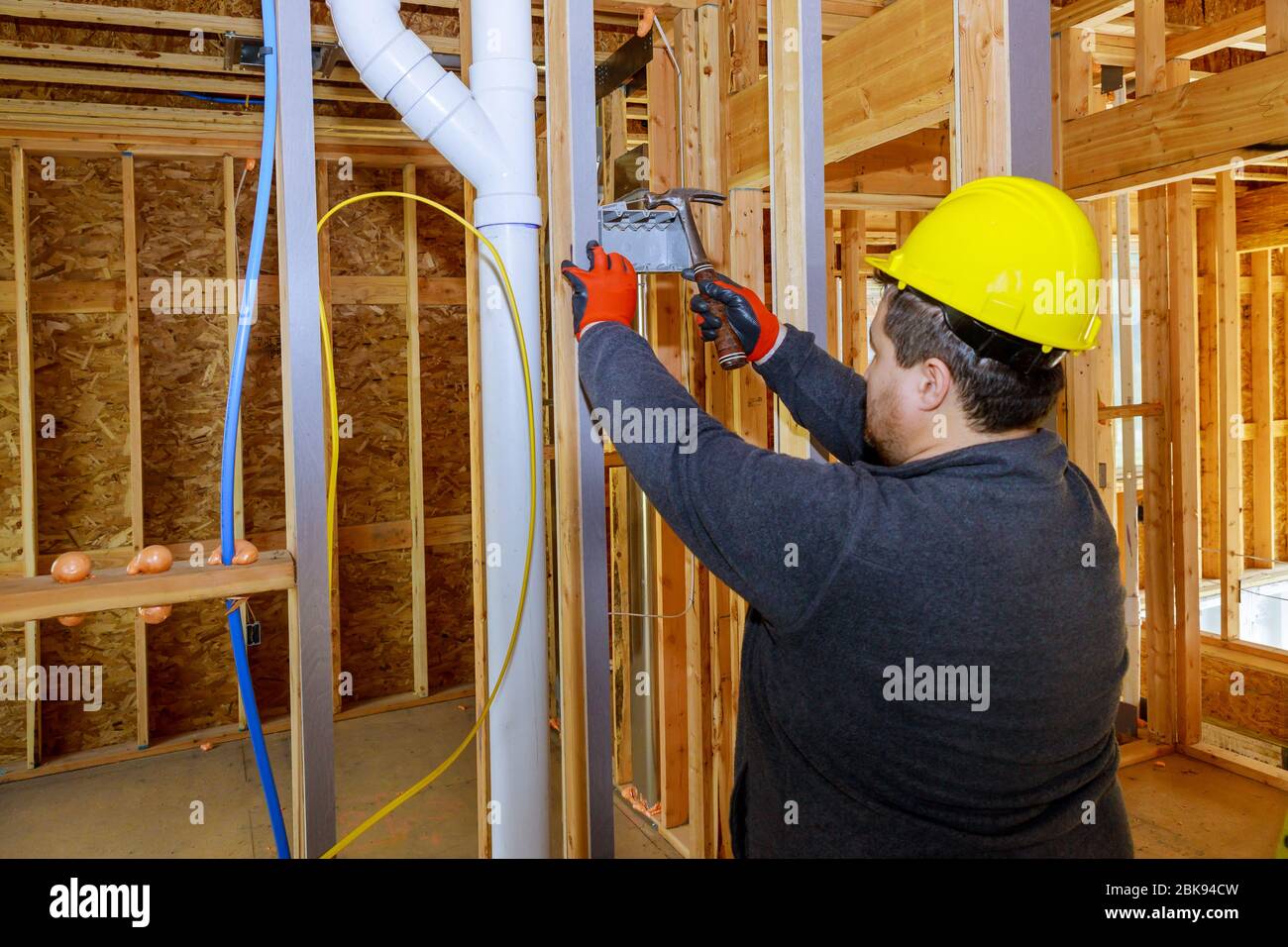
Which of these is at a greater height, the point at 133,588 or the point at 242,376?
the point at 242,376

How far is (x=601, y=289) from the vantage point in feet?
4.16

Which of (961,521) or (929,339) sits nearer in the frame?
(961,521)

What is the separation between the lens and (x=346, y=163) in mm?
4570

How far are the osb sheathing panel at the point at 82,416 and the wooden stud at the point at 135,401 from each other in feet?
0.29

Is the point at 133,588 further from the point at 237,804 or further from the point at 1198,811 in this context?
the point at 1198,811

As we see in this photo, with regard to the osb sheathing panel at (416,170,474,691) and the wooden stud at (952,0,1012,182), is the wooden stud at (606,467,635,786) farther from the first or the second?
the wooden stud at (952,0,1012,182)

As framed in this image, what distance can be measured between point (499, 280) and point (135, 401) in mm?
3535

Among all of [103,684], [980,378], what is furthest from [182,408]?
[980,378]

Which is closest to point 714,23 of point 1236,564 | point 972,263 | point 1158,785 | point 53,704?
point 972,263

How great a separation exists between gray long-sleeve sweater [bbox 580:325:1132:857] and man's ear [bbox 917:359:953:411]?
84 mm

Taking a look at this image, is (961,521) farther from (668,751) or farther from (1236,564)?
(1236,564)

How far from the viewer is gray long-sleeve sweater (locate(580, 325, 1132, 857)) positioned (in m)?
1.03

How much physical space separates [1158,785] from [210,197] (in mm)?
5009

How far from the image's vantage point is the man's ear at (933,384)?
3.69 feet
